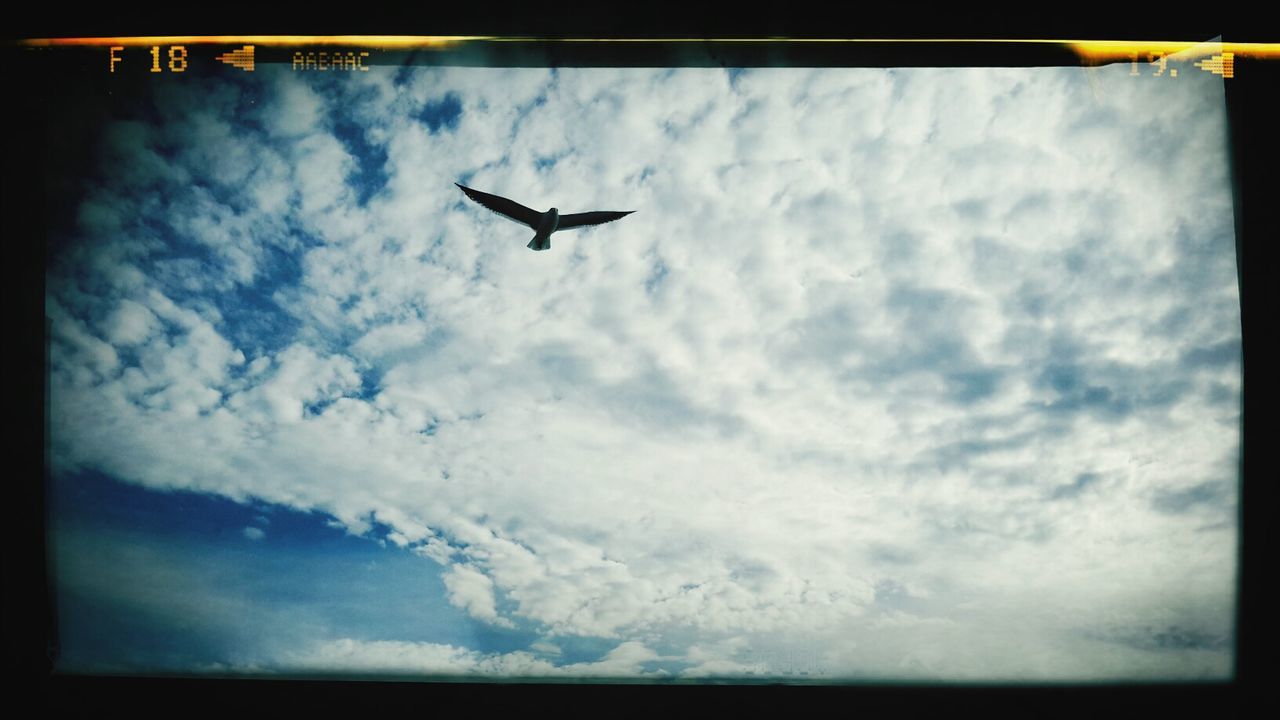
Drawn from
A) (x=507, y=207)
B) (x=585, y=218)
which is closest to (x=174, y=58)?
(x=507, y=207)

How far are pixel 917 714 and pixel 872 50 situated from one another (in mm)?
2234

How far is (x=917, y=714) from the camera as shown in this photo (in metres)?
1.85

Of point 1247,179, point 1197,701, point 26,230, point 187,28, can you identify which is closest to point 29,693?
point 26,230

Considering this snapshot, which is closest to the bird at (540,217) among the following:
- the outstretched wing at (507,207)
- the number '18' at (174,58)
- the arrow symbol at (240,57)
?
the outstretched wing at (507,207)

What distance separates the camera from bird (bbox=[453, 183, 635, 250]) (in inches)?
91.3

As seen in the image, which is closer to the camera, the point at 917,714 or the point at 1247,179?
the point at 917,714

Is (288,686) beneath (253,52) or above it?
beneath

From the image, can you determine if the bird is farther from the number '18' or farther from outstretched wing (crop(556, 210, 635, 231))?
the number '18'

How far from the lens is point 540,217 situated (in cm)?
233

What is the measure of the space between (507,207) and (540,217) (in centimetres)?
14

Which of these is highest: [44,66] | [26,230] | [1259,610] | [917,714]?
[44,66]

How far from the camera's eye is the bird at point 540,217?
2318 millimetres

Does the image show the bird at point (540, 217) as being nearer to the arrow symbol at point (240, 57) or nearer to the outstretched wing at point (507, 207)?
the outstretched wing at point (507, 207)

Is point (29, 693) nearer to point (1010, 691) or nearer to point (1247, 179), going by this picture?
point (1010, 691)
